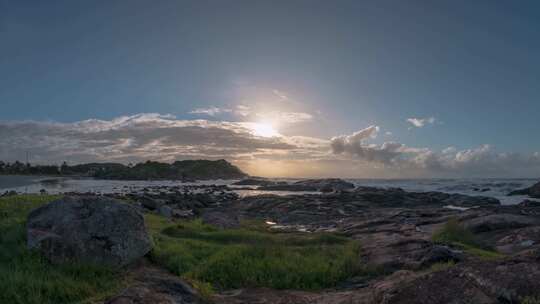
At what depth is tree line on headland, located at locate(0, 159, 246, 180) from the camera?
124875 millimetres

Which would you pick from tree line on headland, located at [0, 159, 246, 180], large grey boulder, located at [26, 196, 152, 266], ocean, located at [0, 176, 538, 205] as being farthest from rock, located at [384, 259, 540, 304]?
tree line on headland, located at [0, 159, 246, 180]

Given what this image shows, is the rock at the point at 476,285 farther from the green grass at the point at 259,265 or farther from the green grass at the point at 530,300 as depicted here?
the green grass at the point at 259,265

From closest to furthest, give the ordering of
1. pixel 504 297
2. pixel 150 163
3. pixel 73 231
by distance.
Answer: pixel 504 297 → pixel 73 231 → pixel 150 163

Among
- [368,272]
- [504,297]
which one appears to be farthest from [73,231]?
[504,297]

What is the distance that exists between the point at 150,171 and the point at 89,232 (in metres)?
127

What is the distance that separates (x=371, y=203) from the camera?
137 feet

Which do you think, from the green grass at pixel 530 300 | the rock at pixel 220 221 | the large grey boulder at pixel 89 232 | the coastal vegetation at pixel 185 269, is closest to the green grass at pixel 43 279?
the coastal vegetation at pixel 185 269

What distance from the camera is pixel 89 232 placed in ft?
30.5

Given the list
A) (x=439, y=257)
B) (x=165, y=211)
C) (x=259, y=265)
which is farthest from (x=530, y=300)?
(x=165, y=211)

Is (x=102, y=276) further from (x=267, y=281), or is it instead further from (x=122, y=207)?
(x=267, y=281)

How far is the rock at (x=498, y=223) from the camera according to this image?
18.1 meters

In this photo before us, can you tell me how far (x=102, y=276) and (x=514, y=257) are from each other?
8.15 metres

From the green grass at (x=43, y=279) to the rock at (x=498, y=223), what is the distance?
56.0ft

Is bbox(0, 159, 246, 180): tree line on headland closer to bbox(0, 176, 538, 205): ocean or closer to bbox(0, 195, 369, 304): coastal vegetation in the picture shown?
bbox(0, 176, 538, 205): ocean
